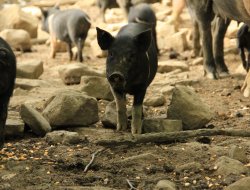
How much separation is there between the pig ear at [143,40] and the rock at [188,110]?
25.9 inches

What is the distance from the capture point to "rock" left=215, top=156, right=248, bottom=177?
3928 mm

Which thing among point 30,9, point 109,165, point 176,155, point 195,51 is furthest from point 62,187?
point 30,9

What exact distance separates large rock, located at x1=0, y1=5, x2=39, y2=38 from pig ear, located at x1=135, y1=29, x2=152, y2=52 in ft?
29.5

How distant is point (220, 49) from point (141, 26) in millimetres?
3192

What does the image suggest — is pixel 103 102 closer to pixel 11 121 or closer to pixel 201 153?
pixel 11 121

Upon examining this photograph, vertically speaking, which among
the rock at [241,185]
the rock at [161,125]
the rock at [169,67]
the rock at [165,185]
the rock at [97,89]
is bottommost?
the rock at [169,67]

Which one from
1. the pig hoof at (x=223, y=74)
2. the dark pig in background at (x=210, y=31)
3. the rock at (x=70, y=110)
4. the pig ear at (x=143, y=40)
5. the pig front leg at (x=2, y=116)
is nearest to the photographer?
the pig front leg at (x=2, y=116)

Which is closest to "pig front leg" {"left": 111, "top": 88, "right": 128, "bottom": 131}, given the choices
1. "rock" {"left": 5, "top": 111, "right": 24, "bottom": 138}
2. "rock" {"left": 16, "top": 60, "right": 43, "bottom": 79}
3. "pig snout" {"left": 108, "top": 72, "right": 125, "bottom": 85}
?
"pig snout" {"left": 108, "top": 72, "right": 125, "bottom": 85}

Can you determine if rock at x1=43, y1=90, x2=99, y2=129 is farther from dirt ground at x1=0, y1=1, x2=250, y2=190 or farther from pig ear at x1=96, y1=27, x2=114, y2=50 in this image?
pig ear at x1=96, y1=27, x2=114, y2=50

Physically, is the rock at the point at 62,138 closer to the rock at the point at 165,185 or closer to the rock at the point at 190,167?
the rock at the point at 190,167

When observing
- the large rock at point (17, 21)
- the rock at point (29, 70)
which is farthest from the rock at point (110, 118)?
the large rock at point (17, 21)

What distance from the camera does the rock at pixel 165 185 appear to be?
11.7 ft

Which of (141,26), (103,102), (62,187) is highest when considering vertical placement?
(141,26)

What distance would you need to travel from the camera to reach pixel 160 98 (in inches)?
259
